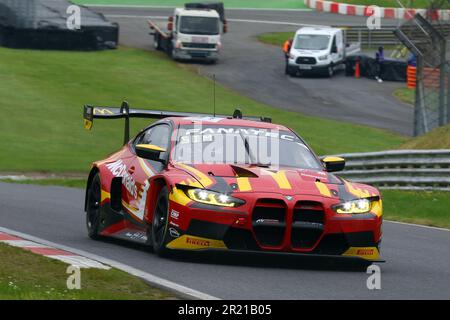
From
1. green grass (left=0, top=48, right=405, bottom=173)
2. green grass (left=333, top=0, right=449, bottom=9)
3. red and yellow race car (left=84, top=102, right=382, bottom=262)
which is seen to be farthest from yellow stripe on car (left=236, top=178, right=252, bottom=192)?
green grass (left=333, top=0, right=449, bottom=9)

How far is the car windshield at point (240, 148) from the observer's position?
38.7 feet

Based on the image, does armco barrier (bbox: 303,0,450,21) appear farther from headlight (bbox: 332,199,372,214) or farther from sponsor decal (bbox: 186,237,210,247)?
sponsor decal (bbox: 186,237,210,247)

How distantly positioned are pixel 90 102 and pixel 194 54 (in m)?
11.9

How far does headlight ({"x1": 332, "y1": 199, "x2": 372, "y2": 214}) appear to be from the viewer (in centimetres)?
1087

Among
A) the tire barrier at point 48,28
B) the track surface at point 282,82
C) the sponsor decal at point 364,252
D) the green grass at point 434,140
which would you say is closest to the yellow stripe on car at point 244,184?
the sponsor decal at point 364,252

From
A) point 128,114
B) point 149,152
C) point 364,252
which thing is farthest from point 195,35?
point 364,252

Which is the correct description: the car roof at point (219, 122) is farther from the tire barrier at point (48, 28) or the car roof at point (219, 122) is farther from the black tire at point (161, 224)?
the tire barrier at point (48, 28)

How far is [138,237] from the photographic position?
11852mm

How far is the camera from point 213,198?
10742 millimetres

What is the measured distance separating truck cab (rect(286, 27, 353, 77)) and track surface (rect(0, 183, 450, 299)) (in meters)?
33.9
